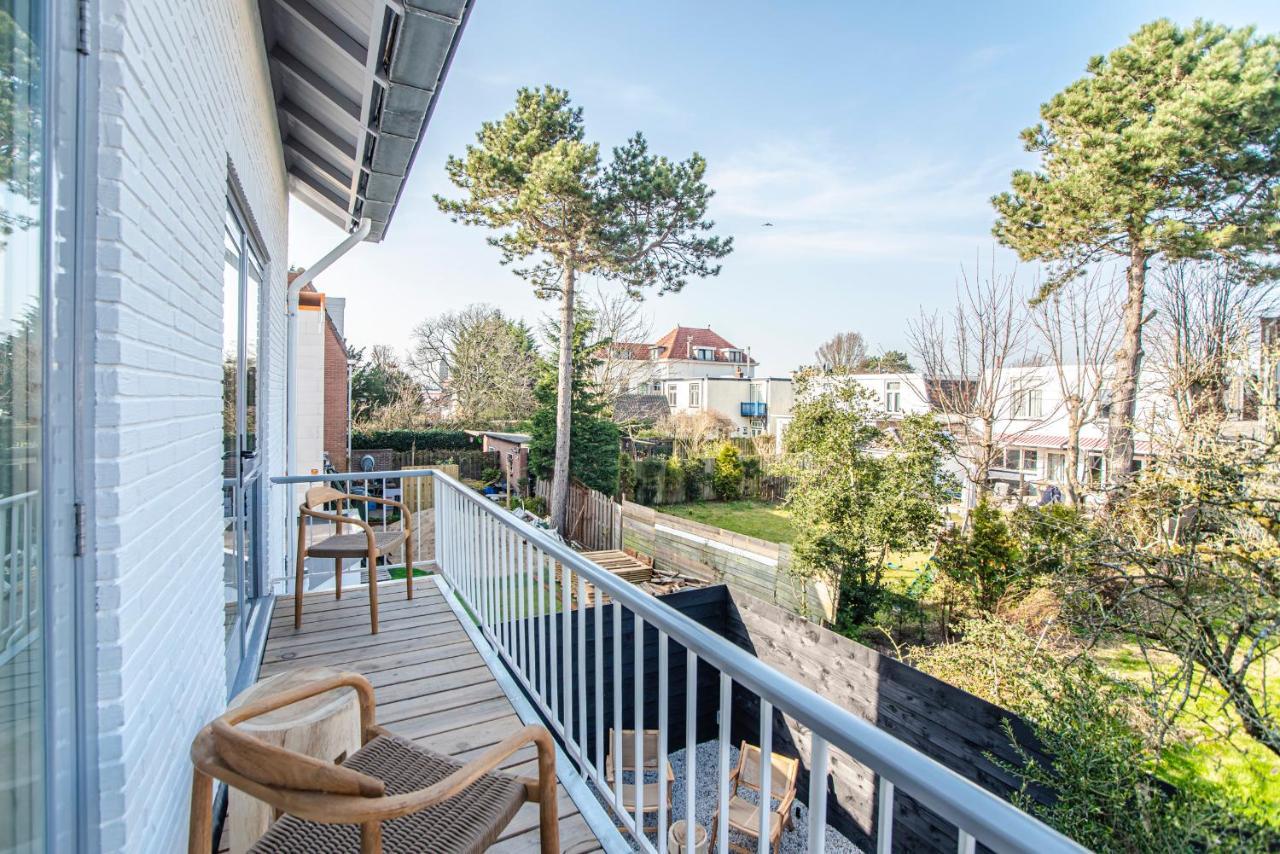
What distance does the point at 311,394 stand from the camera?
1062 cm

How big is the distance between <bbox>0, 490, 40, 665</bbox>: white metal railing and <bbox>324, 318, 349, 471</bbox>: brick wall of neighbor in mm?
13495

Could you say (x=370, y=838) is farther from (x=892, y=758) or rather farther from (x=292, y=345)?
(x=292, y=345)

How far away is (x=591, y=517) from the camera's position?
46.5 ft

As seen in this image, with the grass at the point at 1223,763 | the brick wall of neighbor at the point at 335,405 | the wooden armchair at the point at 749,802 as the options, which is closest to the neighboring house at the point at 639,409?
the brick wall of neighbor at the point at 335,405

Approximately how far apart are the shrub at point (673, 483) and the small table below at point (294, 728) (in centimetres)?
1588

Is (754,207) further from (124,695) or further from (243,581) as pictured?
(124,695)

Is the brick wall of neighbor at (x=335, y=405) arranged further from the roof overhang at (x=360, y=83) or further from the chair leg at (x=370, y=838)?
the chair leg at (x=370, y=838)

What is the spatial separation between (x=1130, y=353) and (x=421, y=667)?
11.0 meters

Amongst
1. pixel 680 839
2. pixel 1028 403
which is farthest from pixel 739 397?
pixel 680 839

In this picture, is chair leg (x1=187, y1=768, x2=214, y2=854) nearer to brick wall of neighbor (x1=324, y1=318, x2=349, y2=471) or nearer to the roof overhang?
the roof overhang

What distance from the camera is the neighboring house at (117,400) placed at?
102cm

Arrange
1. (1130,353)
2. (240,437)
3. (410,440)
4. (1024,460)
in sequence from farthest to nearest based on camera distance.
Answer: (1024,460) → (410,440) → (1130,353) → (240,437)

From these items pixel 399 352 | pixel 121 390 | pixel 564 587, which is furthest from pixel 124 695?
pixel 399 352

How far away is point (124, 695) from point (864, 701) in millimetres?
5911
